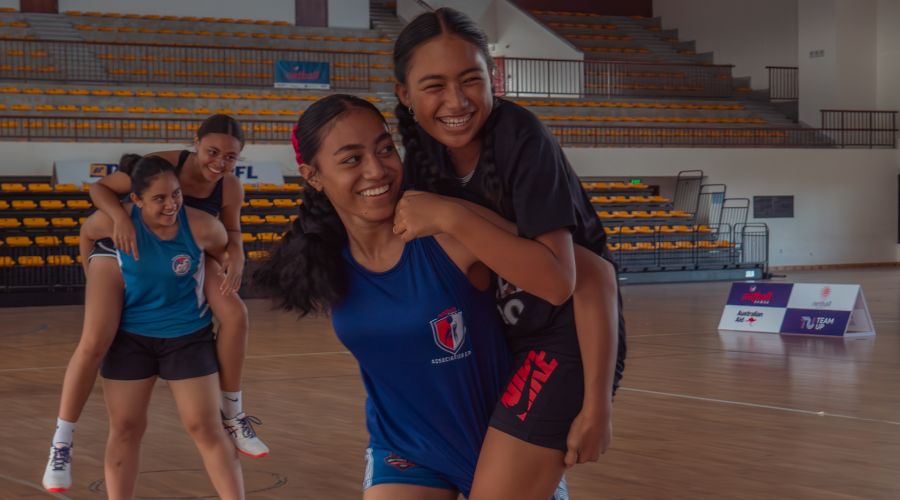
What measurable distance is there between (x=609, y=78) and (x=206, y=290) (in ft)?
75.5

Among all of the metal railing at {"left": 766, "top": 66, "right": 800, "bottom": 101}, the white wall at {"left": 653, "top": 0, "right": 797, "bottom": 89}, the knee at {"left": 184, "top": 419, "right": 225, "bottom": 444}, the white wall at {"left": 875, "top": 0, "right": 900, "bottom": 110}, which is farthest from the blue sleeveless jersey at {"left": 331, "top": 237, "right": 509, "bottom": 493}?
the white wall at {"left": 653, "top": 0, "right": 797, "bottom": 89}

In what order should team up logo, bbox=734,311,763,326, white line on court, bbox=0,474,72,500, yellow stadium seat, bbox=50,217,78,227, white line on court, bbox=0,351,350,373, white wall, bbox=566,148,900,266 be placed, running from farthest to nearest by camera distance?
1. white wall, bbox=566,148,900,266
2. yellow stadium seat, bbox=50,217,78,227
3. team up logo, bbox=734,311,763,326
4. white line on court, bbox=0,351,350,373
5. white line on court, bbox=0,474,72,500

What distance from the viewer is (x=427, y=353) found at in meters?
2.30

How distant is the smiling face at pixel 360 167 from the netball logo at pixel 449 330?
232 millimetres

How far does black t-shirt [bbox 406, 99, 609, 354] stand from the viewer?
7.23 ft

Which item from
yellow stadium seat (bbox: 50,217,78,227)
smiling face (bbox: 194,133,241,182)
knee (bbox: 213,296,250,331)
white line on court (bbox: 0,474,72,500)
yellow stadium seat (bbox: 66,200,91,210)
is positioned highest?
smiling face (bbox: 194,133,241,182)

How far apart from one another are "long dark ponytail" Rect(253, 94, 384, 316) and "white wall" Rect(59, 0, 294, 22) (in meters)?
24.0

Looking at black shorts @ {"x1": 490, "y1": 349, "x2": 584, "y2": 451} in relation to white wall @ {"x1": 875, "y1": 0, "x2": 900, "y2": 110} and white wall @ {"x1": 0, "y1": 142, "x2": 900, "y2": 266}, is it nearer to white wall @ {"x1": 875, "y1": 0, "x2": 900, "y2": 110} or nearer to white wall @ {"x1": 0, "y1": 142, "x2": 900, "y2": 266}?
white wall @ {"x1": 0, "y1": 142, "x2": 900, "y2": 266}

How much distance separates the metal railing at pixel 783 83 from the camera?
27.3 metres

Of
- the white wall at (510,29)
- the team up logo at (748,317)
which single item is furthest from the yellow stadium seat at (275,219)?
the team up logo at (748,317)

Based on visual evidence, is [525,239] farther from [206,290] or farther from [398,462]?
[206,290]

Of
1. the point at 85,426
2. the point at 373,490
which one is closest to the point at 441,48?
the point at 373,490

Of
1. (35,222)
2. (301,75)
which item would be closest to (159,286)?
(35,222)

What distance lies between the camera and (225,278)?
159 inches
